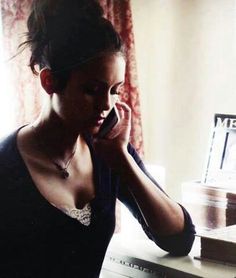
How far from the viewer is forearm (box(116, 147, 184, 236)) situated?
4.15ft

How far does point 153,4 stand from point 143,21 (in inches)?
Result: 3.8

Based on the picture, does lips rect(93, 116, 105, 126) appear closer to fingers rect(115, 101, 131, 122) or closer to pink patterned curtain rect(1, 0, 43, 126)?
fingers rect(115, 101, 131, 122)

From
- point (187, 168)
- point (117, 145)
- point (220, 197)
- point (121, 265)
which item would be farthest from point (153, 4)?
point (121, 265)

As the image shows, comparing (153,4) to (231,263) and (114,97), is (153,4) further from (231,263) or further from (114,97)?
(231,263)

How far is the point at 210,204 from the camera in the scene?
169cm

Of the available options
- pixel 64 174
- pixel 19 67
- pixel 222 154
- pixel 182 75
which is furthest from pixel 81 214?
pixel 182 75

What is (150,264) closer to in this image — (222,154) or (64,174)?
(64,174)

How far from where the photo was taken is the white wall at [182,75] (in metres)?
2.17

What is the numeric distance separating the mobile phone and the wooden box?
0.54m

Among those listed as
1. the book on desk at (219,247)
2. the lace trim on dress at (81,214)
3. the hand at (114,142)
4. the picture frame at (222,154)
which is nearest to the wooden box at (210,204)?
the picture frame at (222,154)

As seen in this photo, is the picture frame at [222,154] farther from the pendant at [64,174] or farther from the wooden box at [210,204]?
the pendant at [64,174]

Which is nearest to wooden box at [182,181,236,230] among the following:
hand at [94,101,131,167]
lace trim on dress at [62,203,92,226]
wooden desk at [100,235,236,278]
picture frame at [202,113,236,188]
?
picture frame at [202,113,236,188]

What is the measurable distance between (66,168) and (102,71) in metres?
0.28

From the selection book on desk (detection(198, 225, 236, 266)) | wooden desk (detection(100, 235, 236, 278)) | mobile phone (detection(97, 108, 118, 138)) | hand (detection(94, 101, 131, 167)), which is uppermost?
mobile phone (detection(97, 108, 118, 138))
